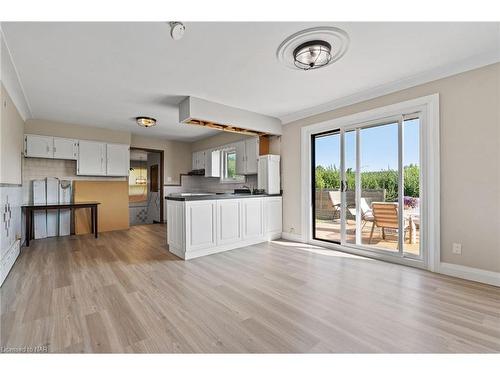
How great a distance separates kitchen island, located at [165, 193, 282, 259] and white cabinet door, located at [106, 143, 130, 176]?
257 cm

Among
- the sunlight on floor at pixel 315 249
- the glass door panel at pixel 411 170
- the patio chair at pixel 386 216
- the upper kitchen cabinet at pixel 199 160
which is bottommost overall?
the sunlight on floor at pixel 315 249

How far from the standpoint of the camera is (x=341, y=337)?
60.9 inches

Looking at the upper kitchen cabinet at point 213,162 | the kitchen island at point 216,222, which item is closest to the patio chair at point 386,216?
the kitchen island at point 216,222

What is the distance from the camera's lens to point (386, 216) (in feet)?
10.9

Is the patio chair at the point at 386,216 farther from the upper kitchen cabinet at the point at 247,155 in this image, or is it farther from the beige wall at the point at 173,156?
the beige wall at the point at 173,156

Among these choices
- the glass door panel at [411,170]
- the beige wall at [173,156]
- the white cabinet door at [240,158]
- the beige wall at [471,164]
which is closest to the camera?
the beige wall at [471,164]

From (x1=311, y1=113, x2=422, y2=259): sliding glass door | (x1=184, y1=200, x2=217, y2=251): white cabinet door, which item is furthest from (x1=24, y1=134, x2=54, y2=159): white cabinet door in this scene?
(x1=311, y1=113, x2=422, y2=259): sliding glass door

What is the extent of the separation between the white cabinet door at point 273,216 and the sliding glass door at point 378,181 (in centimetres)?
70

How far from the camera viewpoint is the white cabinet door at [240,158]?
203 inches

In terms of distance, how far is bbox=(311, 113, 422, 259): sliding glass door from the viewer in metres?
3.06

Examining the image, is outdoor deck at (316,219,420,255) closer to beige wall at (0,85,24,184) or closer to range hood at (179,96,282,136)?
range hood at (179,96,282,136)
